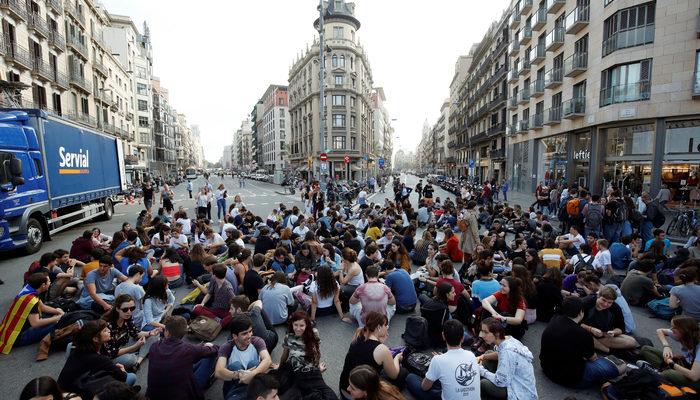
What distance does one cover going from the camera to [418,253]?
33.1 feet

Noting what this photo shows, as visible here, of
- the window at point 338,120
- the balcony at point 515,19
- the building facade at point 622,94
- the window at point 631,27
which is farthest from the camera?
the window at point 338,120

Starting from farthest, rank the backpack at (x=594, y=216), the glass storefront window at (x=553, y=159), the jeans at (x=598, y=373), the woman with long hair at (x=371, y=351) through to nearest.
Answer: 1. the glass storefront window at (x=553, y=159)
2. the backpack at (x=594, y=216)
3. the jeans at (x=598, y=373)
4. the woman with long hair at (x=371, y=351)

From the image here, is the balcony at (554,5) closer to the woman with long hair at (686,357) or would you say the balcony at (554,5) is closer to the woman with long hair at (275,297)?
the woman with long hair at (686,357)

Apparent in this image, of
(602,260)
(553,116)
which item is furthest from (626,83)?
(602,260)

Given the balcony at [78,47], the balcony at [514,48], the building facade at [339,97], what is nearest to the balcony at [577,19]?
the balcony at [514,48]

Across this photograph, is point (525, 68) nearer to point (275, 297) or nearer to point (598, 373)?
point (598, 373)

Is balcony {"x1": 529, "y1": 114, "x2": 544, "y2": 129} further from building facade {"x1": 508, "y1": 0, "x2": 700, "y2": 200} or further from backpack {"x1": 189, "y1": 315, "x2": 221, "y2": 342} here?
backpack {"x1": 189, "y1": 315, "x2": 221, "y2": 342}

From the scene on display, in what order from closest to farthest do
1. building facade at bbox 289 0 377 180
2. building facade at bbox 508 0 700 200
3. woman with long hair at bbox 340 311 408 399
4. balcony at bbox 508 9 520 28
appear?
woman with long hair at bbox 340 311 408 399 → building facade at bbox 508 0 700 200 → balcony at bbox 508 9 520 28 → building facade at bbox 289 0 377 180

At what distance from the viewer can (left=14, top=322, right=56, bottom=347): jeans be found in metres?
5.44

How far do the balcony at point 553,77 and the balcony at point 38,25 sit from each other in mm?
37162

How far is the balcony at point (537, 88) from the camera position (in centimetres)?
2962

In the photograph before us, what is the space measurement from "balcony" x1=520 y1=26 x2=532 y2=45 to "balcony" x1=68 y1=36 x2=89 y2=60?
40.1 m

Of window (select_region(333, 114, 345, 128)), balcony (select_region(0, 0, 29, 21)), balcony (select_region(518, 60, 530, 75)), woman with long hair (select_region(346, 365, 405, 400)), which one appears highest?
balcony (select_region(0, 0, 29, 21))

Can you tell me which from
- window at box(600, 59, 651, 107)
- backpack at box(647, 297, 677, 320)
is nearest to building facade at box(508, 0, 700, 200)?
window at box(600, 59, 651, 107)
